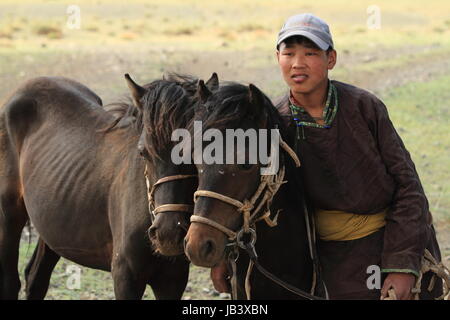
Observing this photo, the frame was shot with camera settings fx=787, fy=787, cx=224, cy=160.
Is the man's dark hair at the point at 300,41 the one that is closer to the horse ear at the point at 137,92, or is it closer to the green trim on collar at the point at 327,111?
the green trim on collar at the point at 327,111

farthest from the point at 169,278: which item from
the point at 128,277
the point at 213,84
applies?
the point at 213,84

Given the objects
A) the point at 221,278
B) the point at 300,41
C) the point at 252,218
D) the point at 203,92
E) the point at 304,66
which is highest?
the point at 300,41

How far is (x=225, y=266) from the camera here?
401cm

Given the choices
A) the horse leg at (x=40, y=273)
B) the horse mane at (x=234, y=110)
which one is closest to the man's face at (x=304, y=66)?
the horse mane at (x=234, y=110)

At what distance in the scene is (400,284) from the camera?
3.52 m

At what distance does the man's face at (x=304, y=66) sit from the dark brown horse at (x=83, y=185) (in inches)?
24.3

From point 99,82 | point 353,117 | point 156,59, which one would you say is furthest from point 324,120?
point 156,59

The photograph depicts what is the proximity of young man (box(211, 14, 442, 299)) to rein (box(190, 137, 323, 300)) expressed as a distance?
0.58 feet

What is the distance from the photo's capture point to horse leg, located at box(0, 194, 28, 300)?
5949mm

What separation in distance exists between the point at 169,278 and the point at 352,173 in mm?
1667

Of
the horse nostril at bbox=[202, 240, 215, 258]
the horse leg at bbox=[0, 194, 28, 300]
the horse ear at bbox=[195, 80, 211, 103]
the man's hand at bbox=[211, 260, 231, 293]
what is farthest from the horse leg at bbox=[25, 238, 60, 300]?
the horse nostril at bbox=[202, 240, 215, 258]

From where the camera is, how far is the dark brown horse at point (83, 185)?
4586 millimetres

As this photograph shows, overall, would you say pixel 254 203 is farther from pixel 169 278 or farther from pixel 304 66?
pixel 169 278

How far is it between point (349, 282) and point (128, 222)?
1.49m
